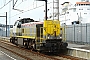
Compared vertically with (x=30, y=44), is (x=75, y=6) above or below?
above

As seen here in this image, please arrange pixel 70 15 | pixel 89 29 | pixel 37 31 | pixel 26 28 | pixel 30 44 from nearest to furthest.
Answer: pixel 37 31, pixel 30 44, pixel 26 28, pixel 89 29, pixel 70 15

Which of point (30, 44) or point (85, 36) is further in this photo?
point (85, 36)

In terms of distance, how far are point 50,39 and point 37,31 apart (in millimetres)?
1780

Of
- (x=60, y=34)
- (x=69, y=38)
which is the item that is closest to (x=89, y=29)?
(x=69, y=38)

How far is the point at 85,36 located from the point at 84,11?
186 feet

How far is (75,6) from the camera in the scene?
7519 cm

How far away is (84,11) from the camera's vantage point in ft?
250

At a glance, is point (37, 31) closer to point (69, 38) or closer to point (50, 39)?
point (50, 39)

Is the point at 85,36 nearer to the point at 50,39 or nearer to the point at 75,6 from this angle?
the point at 50,39

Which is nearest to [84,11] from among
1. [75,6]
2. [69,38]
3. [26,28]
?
[75,6]

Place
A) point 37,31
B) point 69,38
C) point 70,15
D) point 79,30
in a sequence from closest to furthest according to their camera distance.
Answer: point 37,31 < point 79,30 < point 69,38 < point 70,15

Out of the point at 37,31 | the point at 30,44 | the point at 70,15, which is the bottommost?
the point at 30,44

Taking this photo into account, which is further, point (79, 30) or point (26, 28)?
point (79, 30)

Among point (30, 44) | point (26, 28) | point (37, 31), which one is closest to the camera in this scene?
point (37, 31)
